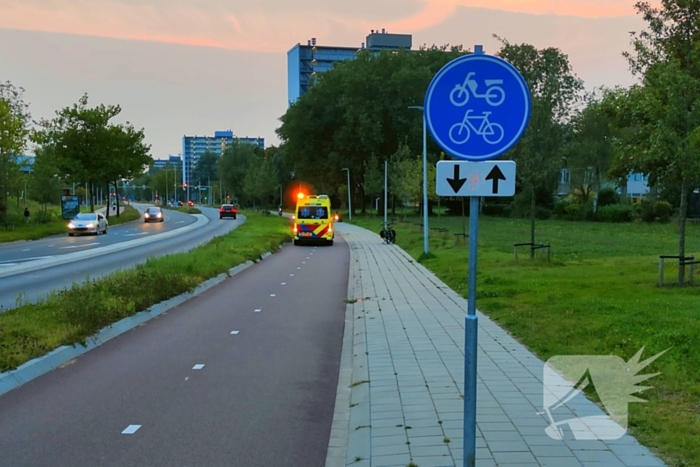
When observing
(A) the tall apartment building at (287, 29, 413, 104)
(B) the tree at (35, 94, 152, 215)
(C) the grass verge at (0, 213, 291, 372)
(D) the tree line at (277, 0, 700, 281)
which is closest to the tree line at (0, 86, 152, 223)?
(B) the tree at (35, 94, 152, 215)

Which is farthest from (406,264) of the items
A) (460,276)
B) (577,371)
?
(577,371)

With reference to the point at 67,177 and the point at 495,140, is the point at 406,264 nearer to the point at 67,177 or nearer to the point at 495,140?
the point at 495,140

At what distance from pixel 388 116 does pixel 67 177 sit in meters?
28.5

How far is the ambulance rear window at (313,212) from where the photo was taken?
31730 mm

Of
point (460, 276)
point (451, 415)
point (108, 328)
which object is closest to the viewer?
point (451, 415)

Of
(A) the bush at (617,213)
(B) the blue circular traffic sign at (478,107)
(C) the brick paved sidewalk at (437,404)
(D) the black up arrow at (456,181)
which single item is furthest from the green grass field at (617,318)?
(A) the bush at (617,213)

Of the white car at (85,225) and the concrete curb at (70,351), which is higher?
the concrete curb at (70,351)

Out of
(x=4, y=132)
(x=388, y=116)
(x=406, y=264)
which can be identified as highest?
(x=388, y=116)

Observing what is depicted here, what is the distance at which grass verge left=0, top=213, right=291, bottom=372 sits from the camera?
26.3 feet

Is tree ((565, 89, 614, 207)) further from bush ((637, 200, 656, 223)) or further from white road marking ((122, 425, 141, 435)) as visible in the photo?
white road marking ((122, 425, 141, 435))

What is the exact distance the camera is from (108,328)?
9516mm

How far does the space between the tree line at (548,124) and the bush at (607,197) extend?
418mm

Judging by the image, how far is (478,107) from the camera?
404cm

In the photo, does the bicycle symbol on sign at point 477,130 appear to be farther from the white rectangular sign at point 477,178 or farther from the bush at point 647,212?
the bush at point 647,212
